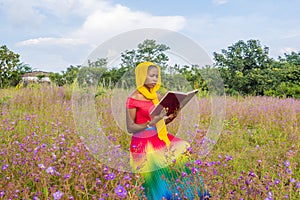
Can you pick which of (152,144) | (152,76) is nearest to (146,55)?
(152,76)

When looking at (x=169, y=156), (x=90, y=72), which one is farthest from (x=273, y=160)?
(x=90, y=72)

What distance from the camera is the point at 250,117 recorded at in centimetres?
614

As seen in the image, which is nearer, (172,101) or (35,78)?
(172,101)

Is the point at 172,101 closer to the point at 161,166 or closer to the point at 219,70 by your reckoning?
the point at 161,166

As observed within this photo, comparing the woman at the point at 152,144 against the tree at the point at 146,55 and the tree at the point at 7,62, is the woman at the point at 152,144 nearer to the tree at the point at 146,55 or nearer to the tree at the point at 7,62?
the tree at the point at 146,55

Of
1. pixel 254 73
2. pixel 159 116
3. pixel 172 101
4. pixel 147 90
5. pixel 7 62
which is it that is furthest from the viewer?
pixel 7 62

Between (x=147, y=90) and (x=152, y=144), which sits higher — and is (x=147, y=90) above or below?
above

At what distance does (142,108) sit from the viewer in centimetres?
236

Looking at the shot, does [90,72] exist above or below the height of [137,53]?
below

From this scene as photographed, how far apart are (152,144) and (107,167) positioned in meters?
0.55

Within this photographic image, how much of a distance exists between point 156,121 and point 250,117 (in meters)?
4.30

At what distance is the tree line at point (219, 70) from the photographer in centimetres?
233

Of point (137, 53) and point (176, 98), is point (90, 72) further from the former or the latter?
point (176, 98)

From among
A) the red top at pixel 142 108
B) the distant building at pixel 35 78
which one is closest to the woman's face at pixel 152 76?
the red top at pixel 142 108
